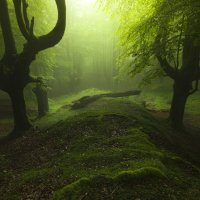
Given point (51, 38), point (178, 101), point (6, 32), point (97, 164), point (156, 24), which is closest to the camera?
point (97, 164)

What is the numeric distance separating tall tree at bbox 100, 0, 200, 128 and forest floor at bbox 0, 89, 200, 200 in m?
3.44

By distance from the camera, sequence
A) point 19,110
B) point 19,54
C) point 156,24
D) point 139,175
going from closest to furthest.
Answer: point 139,175 < point 156,24 < point 19,54 < point 19,110

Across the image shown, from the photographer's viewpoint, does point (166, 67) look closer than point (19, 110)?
No

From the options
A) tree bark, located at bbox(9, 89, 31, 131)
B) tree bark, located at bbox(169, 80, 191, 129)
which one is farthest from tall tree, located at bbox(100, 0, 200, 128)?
tree bark, located at bbox(9, 89, 31, 131)

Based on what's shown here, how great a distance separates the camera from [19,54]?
15.2 m

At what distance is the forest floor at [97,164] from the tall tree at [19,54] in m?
2.29

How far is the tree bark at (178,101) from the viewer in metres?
17.0

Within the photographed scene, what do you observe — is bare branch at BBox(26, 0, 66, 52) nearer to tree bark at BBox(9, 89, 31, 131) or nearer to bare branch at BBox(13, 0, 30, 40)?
bare branch at BBox(13, 0, 30, 40)

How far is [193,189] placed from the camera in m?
7.20

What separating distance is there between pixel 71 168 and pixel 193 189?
3384mm

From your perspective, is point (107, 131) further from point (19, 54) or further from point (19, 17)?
point (19, 17)

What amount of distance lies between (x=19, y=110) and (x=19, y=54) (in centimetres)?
299


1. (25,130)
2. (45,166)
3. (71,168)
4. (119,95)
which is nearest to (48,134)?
(25,130)

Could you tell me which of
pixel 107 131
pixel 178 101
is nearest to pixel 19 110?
pixel 107 131
